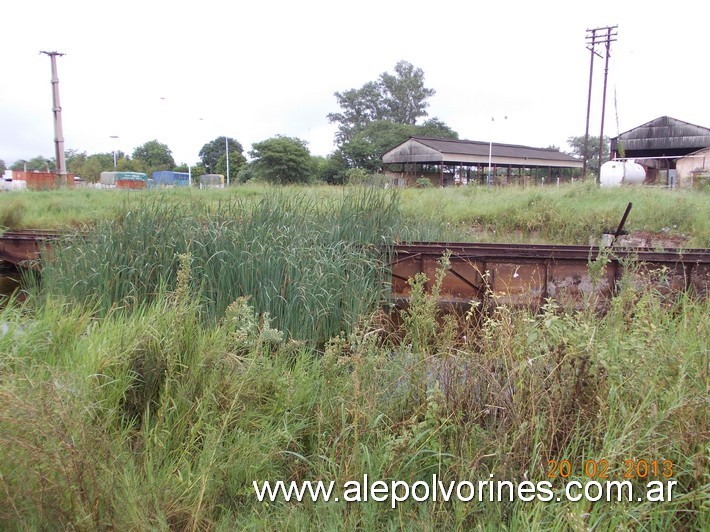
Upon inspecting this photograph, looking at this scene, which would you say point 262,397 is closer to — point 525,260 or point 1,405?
point 1,405

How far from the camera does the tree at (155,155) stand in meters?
69.4

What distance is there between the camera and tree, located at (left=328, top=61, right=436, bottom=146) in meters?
69.4

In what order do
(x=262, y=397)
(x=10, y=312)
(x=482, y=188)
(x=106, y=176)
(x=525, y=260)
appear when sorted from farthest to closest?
(x=106, y=176) → (x=482, y=188) → (x=525, y=260) → (x=10, y=312) → (x=262, y=397)

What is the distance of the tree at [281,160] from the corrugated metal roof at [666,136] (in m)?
23.5

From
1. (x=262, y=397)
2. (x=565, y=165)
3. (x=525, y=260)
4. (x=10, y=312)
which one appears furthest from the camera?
(x=565, y=165)

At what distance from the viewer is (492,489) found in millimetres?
2434

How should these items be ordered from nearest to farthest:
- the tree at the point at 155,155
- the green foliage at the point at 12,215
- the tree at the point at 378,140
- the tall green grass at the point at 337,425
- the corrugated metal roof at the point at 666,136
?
the tall green grass at the point at 337,425 < the green foliage at the point at 12,215 < the corrugated metal roof at the point at 666,136 < the tree at the point at 378,140 < the tree at the point at 155,155

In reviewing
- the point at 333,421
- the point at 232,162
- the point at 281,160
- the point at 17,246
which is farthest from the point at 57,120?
the point at 232,162

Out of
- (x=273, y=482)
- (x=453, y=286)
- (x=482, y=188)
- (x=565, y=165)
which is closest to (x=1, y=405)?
(x=273, y=482)

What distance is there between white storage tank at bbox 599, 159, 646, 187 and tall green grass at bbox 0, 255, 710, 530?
959 inches

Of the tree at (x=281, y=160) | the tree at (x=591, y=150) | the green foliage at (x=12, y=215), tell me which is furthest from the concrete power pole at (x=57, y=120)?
the tree at (x=591, y=150)

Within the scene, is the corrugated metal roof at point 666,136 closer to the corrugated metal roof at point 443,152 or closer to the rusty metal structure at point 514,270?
the corrugated metal roof at point 443,152

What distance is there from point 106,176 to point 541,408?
41.7 metres

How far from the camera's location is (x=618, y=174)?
25984 mm
